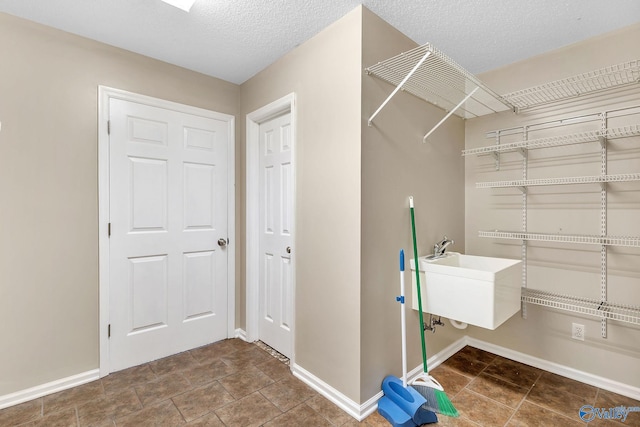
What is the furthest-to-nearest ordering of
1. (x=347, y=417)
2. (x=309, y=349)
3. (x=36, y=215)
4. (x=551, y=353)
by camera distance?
(x=551, y=353) < (x=309, y=349) < (x=36, y=215) < (x=347, y=417)

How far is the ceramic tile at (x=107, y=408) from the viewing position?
1769mm

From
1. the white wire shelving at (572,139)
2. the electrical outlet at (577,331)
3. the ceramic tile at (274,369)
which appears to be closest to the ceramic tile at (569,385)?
the electrical outlet at (577,331)

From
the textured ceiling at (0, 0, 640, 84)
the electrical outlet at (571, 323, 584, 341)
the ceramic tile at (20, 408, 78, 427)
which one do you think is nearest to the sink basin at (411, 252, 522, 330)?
the electrical outlet at (571, 323, 584, 341)

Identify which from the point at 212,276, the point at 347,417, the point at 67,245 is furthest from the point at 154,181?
the point at 347,417

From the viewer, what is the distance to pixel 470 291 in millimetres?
1897

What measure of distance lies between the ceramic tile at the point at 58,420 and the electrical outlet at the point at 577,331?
10.6 ft

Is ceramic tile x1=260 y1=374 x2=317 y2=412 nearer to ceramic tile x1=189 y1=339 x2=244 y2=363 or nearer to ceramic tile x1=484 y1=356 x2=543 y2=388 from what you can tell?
ceramic tile x1=189 y1=339 x2=244 y2=363

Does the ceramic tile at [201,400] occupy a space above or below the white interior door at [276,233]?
below

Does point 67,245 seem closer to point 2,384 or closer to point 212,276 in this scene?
point 2,384

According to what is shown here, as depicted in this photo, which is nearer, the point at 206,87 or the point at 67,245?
the point at 67,245

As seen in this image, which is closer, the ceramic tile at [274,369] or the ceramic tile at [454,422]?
the ceramic tile at [454,422]

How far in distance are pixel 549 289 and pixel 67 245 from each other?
3.44 meters

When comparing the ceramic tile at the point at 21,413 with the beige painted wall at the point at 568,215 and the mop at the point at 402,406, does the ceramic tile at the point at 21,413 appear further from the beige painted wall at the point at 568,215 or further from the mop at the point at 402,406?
the beige painted wall at the point at 568,215

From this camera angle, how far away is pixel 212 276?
9.07 ft
